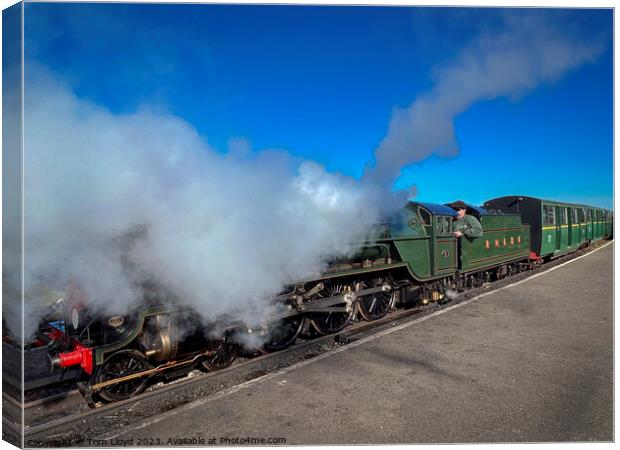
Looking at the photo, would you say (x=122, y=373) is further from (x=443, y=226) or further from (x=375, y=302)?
(x=443, y=226)

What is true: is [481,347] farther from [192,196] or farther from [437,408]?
[192,196]

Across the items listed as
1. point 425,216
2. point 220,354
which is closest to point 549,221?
point 425,216

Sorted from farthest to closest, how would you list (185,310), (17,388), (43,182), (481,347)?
(481,347)
(185,310)
(17,388)
(43,182)

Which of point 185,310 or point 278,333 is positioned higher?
point 185,310

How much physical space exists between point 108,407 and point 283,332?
103 inches

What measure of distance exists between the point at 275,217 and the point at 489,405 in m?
2.99

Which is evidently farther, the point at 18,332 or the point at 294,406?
the point at 294,406

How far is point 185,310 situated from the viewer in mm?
4426

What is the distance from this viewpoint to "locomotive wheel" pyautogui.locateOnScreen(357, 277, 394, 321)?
7550 mm

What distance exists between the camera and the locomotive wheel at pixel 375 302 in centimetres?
755

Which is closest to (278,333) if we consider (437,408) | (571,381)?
(437,408)

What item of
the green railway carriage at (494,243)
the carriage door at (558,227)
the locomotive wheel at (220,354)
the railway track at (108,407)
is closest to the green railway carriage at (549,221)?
the carriage door at (558,227)

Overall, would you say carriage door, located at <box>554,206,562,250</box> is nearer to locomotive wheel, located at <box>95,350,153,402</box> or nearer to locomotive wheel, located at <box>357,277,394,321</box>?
locomotive wheel, located at <box>357,277,394,321</box>

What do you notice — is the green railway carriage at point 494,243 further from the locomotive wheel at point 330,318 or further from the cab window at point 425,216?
the locomotive wheel at point 330,318
